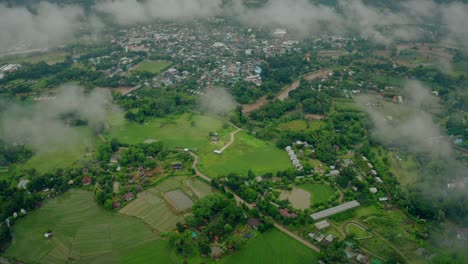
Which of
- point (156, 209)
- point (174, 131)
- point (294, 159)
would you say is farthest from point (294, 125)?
point (156, 209)

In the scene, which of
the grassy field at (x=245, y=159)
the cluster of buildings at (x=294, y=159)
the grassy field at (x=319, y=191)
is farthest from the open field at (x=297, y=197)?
the grassy field at (x=245, y=159)

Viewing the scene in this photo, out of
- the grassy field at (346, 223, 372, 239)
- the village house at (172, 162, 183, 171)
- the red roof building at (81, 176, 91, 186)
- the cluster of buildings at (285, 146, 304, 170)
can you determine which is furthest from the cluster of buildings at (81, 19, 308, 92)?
the grassy field at (346, 223, 372, 239)

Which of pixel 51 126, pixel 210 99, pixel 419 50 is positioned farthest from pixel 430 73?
pixel 51 126

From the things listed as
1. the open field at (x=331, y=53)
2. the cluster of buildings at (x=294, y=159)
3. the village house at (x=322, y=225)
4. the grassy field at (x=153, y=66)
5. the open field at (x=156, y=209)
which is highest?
the open field at (x=331, y=53)

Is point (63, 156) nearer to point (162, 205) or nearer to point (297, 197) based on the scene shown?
point (162, 205)

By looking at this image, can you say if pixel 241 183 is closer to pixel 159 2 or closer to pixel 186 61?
pixel 186 61

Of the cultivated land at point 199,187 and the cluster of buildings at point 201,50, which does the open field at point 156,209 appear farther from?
the cluster of buildings at point 201,50
